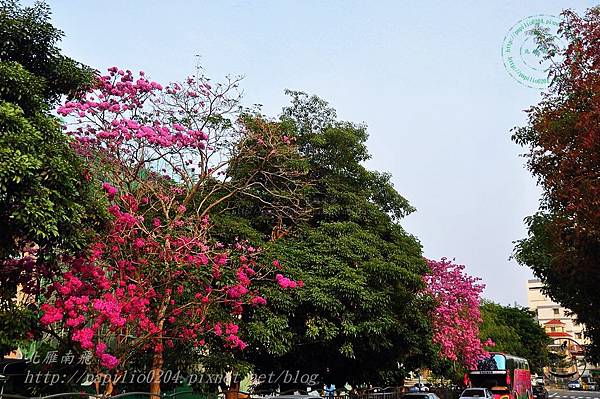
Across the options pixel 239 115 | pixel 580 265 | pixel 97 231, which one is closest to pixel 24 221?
pixel 97 231

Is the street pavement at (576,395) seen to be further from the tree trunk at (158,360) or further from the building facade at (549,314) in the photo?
the tree trunk at (158,360)

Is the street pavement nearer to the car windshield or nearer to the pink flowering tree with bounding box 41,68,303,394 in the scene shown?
the car windshield

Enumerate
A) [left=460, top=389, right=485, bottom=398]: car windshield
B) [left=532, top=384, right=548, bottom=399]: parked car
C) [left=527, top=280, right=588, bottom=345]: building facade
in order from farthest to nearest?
[left=527, top=280, right=588, bottom=345]: building facade < [left=532, top=384, right=548, bottom=399]: parked car < [left=460, top=389, right=485, bottom=398]: car windshield

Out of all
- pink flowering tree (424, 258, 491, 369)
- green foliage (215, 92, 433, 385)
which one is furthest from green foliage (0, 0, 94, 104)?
pink flowering tree (424, 258, 491, 369)

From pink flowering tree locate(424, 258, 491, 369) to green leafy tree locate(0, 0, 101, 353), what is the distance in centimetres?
1645

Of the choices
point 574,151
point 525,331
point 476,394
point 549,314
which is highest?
point 549,314

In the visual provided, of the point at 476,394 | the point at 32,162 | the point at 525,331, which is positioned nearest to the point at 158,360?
the point at 32,162

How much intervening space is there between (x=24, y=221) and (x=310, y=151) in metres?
11.5

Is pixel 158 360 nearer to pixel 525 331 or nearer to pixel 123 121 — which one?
pixel 123 121

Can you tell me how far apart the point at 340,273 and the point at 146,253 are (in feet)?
17.7

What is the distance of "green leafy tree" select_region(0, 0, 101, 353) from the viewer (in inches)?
274

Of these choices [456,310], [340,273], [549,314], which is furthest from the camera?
[549,314]

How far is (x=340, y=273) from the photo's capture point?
14.4m

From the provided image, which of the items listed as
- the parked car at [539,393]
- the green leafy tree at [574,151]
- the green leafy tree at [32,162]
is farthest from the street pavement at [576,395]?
the green leafy tree at [32,162]
